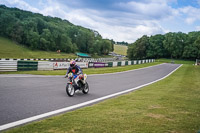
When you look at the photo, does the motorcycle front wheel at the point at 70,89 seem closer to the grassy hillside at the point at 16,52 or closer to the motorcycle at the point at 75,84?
the motorcycle at the point at 75,84

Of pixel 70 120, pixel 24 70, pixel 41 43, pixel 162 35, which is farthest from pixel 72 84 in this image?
pixel 162 35

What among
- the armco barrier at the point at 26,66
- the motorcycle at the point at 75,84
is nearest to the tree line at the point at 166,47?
the armco barrier at the point at 26,66

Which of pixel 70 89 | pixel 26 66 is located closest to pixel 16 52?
pixel 26 66

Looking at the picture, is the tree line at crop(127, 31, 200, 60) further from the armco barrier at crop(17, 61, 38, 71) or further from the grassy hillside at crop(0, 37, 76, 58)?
the armco barrier at crop(17, 61, 38, 71)

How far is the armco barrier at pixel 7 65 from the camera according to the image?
2191 cm

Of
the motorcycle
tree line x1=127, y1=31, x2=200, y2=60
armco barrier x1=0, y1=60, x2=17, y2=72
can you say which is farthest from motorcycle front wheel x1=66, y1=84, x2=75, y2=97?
tree line x1=127, y1=31, x2=200, y2=60

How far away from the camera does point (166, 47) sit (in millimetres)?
106875

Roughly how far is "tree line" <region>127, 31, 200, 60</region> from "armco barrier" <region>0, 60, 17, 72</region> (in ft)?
298

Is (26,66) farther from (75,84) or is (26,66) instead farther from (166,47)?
(166,47)

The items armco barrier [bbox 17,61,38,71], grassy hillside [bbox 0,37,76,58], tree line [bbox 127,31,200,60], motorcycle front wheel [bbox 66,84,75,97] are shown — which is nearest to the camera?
motorcycle front wheel [bbox 66,84,75,97]

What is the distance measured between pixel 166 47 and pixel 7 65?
313ft

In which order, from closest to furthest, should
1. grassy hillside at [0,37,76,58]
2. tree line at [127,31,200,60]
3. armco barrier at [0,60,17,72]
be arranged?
armco barrier at [0,60,17,72], grassy hillside at [0,37,76,58], tree line at [127,31,200,60]

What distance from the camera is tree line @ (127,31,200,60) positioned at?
101 metres

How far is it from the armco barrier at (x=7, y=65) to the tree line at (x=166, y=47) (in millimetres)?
90767
